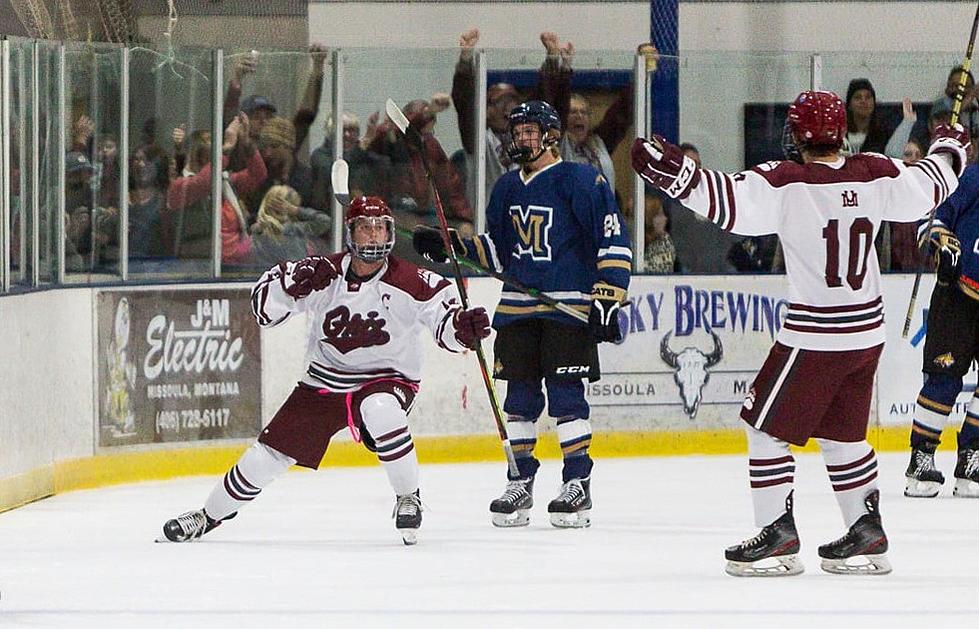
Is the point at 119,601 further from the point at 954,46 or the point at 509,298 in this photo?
the point at 954,46

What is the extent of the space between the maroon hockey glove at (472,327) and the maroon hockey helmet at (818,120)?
1.15 meters

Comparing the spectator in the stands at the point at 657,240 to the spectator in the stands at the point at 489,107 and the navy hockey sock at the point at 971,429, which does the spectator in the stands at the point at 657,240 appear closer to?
the spectator in the stands at the point at 489,107

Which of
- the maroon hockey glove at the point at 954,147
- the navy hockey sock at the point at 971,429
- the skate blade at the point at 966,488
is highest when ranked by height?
the maroon hockey glove at the point at 954,147

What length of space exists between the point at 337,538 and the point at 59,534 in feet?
2.82

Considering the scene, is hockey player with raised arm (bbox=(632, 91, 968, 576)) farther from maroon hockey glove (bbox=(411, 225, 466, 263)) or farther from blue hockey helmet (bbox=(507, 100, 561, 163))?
maroon hockey glove (bbox=(411, 225, 466, 263))

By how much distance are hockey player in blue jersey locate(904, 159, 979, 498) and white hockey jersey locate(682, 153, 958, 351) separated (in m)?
2.01

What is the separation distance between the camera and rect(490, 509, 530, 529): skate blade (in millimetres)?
6336

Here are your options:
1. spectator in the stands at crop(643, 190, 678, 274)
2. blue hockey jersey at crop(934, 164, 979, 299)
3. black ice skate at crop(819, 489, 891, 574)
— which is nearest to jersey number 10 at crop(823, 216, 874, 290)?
black ice skate at crop(819, 489, 891, 574)

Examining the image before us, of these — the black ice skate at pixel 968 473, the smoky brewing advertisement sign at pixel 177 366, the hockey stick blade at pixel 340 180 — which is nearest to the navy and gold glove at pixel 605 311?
the hockey stick blade at pixel 340 180

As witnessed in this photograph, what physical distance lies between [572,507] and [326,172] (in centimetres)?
264

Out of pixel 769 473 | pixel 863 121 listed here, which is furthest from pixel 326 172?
pixel 769 473

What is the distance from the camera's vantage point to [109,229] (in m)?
7.90

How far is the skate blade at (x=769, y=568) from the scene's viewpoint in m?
5.12

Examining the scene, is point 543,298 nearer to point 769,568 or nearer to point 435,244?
point 435,244
